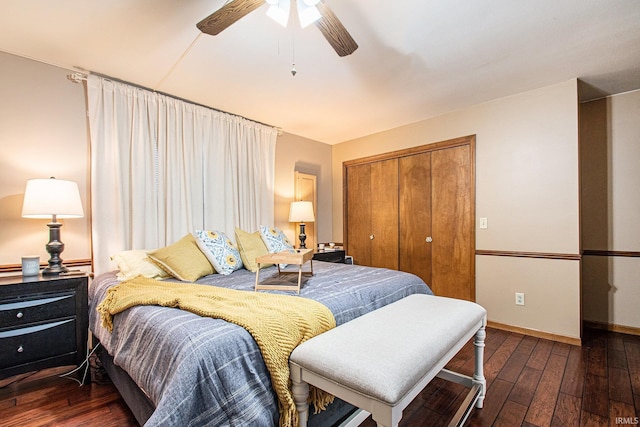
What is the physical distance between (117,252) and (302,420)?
2.10 metres

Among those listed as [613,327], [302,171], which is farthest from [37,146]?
[613,327]

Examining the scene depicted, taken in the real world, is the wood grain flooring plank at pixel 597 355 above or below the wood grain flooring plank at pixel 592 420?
below

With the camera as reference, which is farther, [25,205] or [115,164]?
[115,164]

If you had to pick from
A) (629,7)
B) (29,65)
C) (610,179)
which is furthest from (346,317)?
(610,179)

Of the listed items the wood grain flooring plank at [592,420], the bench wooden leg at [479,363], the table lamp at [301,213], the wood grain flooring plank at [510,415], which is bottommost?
the wood grain flooring plank at [510,415]

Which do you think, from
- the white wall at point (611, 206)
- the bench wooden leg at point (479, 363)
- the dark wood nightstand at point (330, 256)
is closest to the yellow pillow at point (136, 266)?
the dark wood nightstand at point (330, 256)

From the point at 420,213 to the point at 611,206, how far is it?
178 cm

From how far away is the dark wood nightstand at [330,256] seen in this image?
3.65 meters

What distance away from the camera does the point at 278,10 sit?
1.53 metres

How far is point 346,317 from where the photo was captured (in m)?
1.58

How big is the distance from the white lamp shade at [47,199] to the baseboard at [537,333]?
12.6 feet

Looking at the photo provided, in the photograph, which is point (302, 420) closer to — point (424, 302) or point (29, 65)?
point (424, 302)

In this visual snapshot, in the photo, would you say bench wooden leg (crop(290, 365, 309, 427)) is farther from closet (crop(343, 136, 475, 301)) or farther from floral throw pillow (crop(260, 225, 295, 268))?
closet (crop(343, 136, 475, 301))

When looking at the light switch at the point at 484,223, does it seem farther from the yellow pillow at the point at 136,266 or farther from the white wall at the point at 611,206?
the yellow pillow at the point at 136,266
